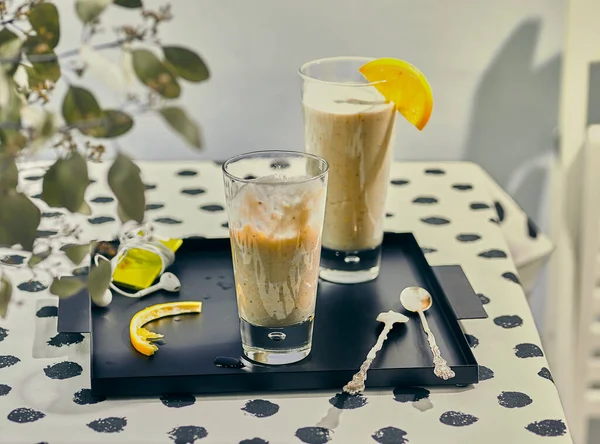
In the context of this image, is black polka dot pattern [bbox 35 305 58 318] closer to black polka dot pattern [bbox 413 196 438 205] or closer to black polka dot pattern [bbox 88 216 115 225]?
black polka dot pattern [bbox 88 216 115 225]

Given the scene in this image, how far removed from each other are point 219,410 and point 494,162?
1407 millimetres

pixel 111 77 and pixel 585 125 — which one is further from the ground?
pixel 111 77

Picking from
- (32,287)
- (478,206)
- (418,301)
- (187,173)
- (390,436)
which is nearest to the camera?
(390,436)

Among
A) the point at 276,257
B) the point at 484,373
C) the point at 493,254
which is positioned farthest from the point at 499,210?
the point at 276,257

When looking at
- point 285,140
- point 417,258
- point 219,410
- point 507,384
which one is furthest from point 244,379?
point 285,140

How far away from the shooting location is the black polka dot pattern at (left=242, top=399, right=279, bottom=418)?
2.64ft

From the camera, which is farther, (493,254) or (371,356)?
(493,254)

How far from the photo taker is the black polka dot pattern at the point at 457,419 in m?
0.79

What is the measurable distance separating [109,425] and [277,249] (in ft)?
0.73

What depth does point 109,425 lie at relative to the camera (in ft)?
2.59

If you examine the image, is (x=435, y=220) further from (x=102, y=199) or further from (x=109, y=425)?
(x=109, y=425)

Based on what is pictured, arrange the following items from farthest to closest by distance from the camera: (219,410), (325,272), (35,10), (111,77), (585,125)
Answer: (585,125)
(325,272)
(219,410)
(35,10)
(111,77)

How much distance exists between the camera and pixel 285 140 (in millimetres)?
2053

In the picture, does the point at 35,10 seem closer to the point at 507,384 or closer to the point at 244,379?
the point at 244,379
